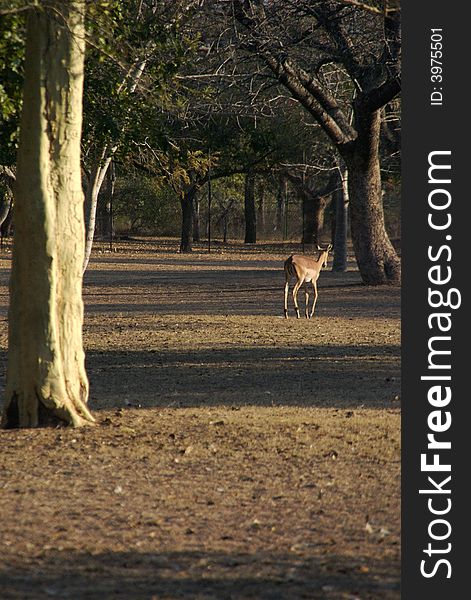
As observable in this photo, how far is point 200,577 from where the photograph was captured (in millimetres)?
6609

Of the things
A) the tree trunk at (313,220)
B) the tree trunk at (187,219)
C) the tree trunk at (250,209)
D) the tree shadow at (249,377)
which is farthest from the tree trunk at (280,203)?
the tree shadow at (249,377)

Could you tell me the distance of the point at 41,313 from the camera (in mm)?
10148

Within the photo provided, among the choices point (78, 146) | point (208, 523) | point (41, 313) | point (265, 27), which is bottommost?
point (208, 523)

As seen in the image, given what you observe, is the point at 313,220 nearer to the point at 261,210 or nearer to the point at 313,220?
the point at 313,220

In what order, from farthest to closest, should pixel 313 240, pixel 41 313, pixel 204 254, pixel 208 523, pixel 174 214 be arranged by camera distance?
1. pixel 174 214
2. pixel 313 240
3. pixel 204 254
4. pixel 41 313
5. pixel 208 523

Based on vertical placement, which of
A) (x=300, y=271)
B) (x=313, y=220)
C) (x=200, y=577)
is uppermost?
(x=313, y=220)

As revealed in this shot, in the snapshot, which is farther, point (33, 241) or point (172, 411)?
point (172, 411)

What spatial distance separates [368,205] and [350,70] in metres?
3.74

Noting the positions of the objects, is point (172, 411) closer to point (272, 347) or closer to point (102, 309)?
point (272, 347)

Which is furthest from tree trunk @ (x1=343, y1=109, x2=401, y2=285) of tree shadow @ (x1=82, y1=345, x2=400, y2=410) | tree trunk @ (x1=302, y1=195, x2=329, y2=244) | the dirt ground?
tree trunk @ (x1=302, y1=195, x2=329, y2=244)

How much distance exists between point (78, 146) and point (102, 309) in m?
14.6

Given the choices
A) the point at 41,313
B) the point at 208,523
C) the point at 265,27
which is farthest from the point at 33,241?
the point at 265,27

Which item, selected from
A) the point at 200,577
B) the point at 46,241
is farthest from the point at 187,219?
the point at 200,577

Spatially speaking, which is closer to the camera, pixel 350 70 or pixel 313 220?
pixel 350 70
